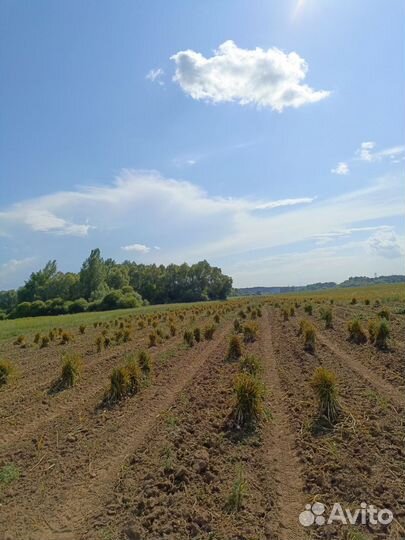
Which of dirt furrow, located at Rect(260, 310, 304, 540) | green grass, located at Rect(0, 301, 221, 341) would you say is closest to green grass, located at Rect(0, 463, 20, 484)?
dirt furrow, located at Rect(260, 310, 304, 540)

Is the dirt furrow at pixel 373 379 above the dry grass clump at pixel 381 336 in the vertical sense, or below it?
below

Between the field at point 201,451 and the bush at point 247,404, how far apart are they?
0.02m

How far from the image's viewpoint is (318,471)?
4.39m

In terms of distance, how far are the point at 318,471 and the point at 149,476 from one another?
223cm

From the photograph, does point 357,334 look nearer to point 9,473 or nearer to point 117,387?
point 117,387

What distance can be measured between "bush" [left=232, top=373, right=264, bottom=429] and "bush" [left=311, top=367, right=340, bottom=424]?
108 cm

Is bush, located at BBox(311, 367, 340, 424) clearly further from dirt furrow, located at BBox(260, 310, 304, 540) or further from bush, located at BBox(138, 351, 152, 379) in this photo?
bush, located at BBox(138, 351, 152, 379)

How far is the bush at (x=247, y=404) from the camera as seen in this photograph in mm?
5934

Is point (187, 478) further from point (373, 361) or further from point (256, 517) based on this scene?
point (373, 361)

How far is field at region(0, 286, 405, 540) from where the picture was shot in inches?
145

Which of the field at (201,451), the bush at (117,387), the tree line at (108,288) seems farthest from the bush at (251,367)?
the tree line at (108,288)

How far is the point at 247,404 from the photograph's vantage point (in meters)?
6.05

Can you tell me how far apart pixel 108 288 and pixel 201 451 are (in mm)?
81129

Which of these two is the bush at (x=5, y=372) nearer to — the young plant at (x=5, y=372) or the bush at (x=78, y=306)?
the young plant at (x=5, y=372)
